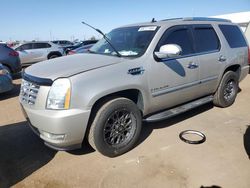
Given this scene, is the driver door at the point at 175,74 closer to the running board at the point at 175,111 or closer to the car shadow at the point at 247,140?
the running board at the point at 175,111

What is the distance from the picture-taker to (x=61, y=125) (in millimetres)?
2930

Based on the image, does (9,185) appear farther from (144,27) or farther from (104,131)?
(144,27)

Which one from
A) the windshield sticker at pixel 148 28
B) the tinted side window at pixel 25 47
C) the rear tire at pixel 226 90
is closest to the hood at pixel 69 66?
the windshield sticker at pixel 148 28

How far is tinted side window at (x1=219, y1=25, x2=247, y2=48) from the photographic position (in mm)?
5246

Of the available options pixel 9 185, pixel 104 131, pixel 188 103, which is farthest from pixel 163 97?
pixel 9 185

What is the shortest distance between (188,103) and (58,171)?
8.88 ft

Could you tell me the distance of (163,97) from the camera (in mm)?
3959

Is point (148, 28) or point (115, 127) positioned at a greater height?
point (148, 28)

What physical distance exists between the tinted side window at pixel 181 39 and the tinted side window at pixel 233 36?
4.34 ft

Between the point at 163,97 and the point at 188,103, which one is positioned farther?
the point at 188,103

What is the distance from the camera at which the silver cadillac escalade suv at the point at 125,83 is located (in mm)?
3002

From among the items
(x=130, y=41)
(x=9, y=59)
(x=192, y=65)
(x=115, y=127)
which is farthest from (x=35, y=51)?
(x=115, y=127)

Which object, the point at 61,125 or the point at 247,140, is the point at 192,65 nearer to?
the point at 247,140

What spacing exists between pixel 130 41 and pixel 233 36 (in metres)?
2.76
